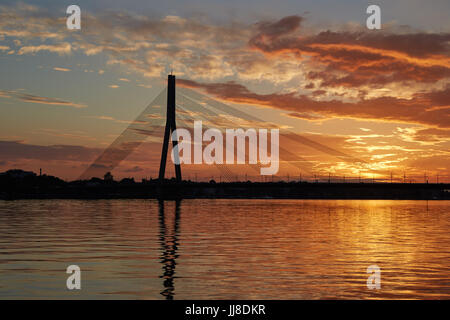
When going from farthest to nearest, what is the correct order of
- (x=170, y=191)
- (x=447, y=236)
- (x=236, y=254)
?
(x=170, y=191) < (x=447, y=236) < (x=236, y=254)

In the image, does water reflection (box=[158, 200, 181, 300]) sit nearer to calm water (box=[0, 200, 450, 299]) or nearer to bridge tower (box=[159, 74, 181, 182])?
calm water (box=[0, 200, 450, 299])

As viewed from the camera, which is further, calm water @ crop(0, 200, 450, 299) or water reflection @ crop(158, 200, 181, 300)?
water reflection @ crop(158, 200, 181, 300)

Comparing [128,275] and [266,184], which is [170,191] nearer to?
[266,184]

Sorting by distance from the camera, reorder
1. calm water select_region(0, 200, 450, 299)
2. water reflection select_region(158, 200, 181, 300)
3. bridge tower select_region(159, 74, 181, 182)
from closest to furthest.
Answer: calm water select_region(0, 200, 450, 299), water reflection select_region(158, 200, 181, 300), bridge tower select_region(159, 74, 181, 182)

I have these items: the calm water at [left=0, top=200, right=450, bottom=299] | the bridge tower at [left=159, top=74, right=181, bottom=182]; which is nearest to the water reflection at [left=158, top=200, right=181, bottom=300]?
the calm water at [left=0, top=200, right=450, bottom=299]

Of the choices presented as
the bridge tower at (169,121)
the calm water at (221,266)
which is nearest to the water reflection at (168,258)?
the calm water at (221,266)

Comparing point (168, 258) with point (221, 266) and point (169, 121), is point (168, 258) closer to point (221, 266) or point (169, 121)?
point (221, 266)

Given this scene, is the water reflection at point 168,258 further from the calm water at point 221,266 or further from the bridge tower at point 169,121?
the bridge tower at point 169,121

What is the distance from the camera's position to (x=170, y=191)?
13875 cm

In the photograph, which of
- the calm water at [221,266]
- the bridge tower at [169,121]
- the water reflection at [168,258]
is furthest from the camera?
the bridge tower at [169,121]

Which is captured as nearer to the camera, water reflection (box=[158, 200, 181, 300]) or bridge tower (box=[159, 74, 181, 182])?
water reflection (box=[158, 200, 181, 300])

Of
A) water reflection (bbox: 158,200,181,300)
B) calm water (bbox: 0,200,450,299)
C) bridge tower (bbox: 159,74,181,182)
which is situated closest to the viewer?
calm water (bbox: 0,200,450,299)
